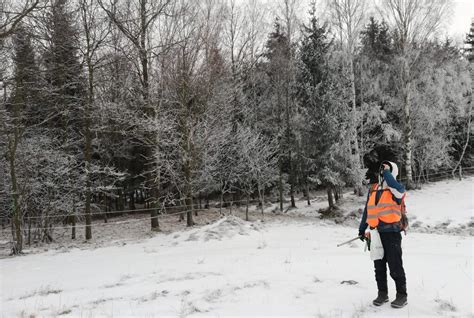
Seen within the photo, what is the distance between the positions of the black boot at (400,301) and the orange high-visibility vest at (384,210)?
912 millimetres

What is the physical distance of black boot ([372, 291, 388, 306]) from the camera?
4305mm

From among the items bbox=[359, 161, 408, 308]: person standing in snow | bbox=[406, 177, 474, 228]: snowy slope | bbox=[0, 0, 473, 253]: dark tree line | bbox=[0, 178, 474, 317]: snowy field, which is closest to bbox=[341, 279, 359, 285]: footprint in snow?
bbox=[0, 178, 474, 317]: snowy field

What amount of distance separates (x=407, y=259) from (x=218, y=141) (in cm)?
1108

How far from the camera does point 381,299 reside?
14.2ft

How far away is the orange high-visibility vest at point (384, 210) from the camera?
4.38 m

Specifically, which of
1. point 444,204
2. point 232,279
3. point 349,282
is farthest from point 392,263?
point 444,204

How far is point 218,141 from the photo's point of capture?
1661 cm

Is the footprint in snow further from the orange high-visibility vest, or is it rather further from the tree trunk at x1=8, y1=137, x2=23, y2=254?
the tree trunk at x1=8, y1=137, x2=23, y2=254

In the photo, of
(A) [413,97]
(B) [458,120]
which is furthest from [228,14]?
(B) [458,120]

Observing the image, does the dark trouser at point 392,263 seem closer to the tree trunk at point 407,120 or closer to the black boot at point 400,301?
the black boot at point 400,301

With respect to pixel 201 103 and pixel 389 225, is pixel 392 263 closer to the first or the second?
pixel 389 225

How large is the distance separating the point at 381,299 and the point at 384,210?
3.76 ft

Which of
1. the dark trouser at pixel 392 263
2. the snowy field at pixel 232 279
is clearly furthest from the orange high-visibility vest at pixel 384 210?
the snowy field at pixel 232 279

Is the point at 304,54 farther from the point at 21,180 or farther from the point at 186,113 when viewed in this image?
the point at 21,180
